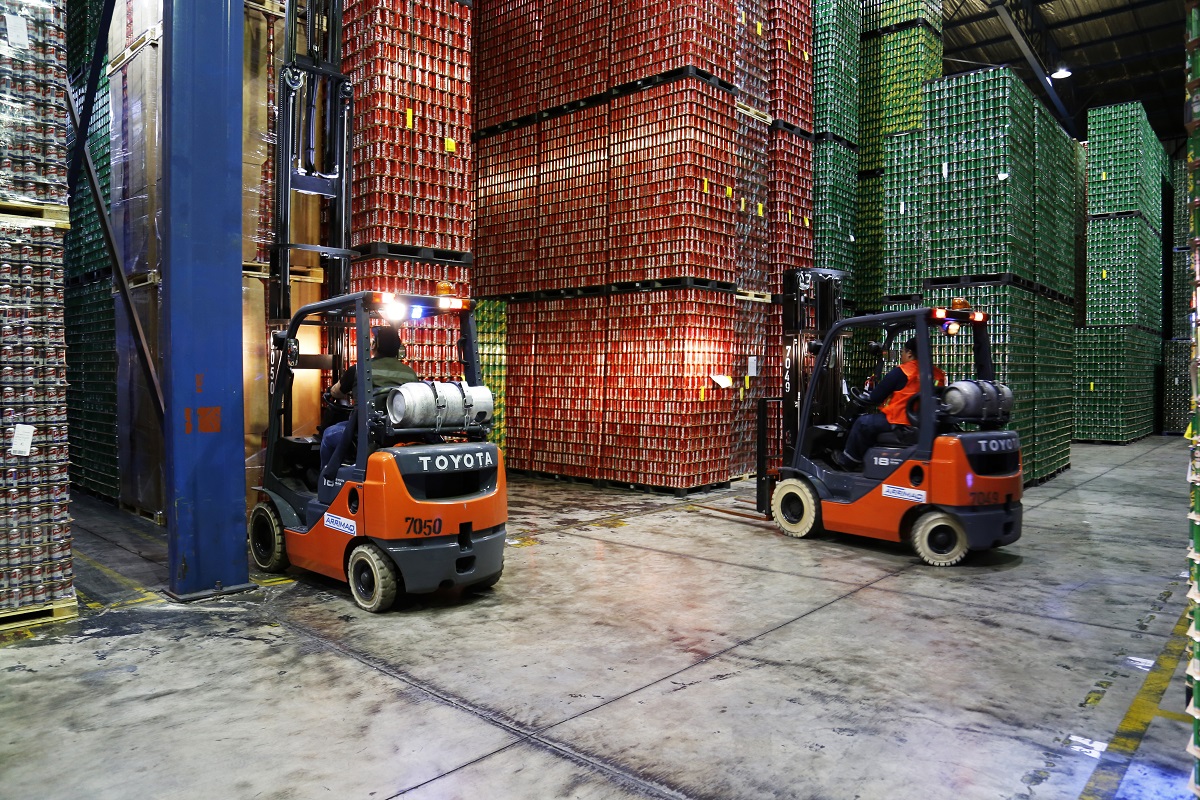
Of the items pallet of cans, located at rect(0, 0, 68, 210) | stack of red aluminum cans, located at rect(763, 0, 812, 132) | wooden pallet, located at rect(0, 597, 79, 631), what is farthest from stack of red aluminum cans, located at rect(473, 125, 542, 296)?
wooden pallet, located at rect(0, 597, 79, 631)

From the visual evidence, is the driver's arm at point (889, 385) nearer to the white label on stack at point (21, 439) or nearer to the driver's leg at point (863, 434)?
the driver's leg at point (863, 434)

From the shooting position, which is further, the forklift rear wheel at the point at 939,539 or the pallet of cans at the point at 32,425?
the forklift rear wheel at the point at 939,539

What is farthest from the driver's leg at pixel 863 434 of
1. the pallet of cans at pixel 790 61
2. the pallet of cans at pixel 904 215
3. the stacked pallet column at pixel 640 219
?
the pallet of cans at pixel 790 61

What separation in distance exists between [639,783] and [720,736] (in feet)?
1.74

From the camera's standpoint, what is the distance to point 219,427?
532cm

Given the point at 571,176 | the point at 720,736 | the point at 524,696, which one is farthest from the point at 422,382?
the point at 571,176

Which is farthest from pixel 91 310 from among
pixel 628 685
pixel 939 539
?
pixel 939 539

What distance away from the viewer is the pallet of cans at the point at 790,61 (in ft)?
36.9

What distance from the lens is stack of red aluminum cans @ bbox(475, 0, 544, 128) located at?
1127cm

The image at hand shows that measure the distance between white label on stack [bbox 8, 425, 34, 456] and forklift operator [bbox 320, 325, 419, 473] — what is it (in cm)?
162

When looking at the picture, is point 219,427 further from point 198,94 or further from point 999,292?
point 999,292

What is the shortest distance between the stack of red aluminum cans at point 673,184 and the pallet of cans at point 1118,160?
12.2 m

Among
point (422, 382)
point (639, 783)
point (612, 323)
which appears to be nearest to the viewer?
point (639, 783)

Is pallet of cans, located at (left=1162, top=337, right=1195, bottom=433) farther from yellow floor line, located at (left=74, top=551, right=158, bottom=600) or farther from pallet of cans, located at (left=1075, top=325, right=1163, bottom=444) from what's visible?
yellow floor line, located at (left=74, top=551, right=158, bottom=600)
